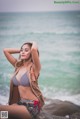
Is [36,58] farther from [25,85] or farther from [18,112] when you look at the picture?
[18,112]

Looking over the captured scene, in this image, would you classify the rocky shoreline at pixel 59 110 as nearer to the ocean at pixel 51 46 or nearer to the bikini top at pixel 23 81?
the ocean at pixel 51 46

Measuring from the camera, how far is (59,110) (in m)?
2.66

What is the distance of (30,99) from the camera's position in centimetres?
264

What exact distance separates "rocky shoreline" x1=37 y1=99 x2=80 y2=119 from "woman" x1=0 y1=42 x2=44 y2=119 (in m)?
0.07

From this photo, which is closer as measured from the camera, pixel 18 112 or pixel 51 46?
pixel 18 112

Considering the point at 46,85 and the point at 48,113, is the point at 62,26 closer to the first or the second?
the point at 46,85

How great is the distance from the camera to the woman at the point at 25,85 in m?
2.61

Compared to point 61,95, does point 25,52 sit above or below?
above

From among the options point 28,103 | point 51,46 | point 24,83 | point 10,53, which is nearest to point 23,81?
point 24,83

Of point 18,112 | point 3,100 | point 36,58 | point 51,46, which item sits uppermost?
point 51,46

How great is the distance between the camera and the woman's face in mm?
2691

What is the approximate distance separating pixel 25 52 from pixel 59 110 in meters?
0.69

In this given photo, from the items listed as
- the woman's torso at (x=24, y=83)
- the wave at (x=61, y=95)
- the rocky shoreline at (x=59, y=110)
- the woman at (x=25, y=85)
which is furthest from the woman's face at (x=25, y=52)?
the rocky shoreline at (x=59, y=110)

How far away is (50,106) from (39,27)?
2.72ft
